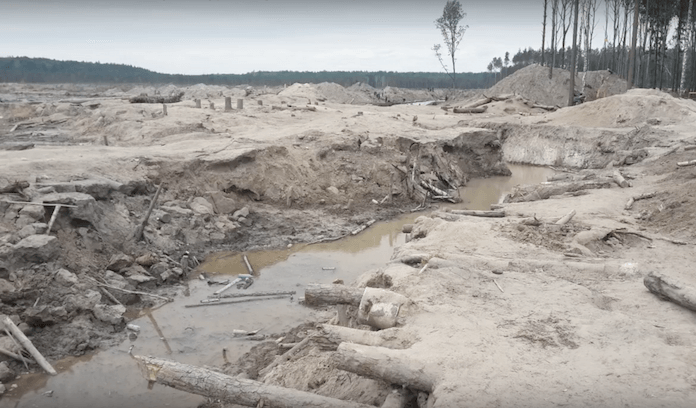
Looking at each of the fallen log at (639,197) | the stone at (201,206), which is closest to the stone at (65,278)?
the stone at (201,206)

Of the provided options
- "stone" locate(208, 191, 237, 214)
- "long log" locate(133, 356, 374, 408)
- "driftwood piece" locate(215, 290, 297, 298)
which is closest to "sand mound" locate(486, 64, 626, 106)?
"stone" locate(208, 191, 237, 214)

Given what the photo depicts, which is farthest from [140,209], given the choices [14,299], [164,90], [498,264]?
[164,90]

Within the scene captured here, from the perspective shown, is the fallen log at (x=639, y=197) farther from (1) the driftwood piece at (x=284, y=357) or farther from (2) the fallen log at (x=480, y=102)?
(2) the fallen log at (x=480, y=102)

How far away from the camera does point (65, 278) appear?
27.9 feet

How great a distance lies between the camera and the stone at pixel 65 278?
8.48 m

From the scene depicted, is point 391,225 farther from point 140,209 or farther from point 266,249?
point 140,209

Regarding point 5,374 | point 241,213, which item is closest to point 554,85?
point 241,213

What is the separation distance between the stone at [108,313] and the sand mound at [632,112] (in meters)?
20.9

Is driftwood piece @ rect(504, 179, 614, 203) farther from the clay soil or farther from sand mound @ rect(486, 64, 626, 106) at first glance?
sand mound @ rect(486, 64, 626, 106)

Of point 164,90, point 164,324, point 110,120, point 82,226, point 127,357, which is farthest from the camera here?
point 164,90

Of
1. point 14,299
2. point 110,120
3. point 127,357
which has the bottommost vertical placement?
point 127,357

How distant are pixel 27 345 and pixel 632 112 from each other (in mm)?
23374

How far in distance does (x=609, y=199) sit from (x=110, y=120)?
18.6m

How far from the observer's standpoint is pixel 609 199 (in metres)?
11.4
